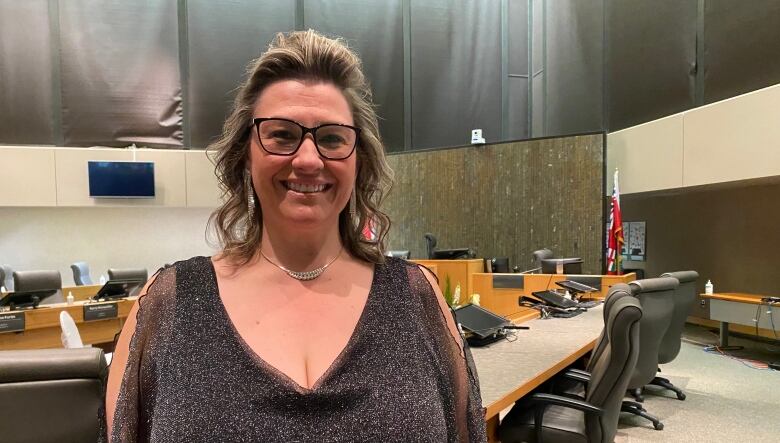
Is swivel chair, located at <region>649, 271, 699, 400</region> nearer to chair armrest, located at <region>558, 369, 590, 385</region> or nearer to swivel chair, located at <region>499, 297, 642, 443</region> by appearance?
chair armrest, located at <region>558, 369, 590, 385</region>

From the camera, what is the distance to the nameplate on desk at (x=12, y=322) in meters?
3.71

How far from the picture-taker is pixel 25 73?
7094 millimetres

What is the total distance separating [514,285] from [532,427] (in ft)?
9.19

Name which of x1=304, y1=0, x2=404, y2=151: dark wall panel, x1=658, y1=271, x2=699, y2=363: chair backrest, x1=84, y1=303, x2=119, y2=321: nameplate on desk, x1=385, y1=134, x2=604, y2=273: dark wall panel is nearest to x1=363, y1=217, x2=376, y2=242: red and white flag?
x1=658, y1=271, x2=699, y2=363: chair backrest

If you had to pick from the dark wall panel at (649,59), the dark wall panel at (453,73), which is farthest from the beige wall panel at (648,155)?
the dark wall panel at (453,73)

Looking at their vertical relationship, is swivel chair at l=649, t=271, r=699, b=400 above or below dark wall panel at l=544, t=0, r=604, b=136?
below

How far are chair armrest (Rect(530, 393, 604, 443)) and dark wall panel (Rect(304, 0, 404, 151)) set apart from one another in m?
6.58

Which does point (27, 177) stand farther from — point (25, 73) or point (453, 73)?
point (453, 73)

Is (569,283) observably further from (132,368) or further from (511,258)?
(132,368)

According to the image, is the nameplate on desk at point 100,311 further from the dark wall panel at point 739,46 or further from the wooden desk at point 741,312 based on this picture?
the dark wall panel at point 739,46

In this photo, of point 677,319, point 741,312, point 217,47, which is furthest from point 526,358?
point 217,47

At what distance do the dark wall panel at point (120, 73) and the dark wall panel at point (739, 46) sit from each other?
24.7ft

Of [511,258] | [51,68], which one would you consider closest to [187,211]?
[51,68]

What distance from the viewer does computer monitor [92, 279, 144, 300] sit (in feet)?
14.7
